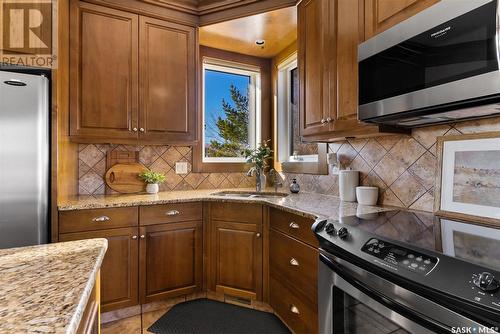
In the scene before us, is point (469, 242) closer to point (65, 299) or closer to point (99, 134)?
point (65, 299)

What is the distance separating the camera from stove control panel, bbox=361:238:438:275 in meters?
0.80

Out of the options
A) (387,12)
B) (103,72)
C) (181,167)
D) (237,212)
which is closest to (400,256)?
(387,12)

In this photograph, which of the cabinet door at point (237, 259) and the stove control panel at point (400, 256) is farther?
the cabinet door at point (237, 259)

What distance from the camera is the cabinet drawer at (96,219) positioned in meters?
1.83

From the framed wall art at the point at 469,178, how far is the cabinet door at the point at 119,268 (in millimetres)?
2000

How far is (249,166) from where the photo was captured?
10.0ft

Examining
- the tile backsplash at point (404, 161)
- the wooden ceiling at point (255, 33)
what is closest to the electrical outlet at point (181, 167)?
the wooden ceiling at point (255, 33)

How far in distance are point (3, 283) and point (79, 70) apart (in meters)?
1.93

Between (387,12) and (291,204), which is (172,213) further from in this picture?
(387,12)

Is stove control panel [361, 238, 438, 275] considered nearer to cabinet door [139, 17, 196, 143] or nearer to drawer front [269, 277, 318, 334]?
drawer front [269, 277, 318, 334]

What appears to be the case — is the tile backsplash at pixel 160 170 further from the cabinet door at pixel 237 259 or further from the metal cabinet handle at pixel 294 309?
the metal cabinet handle at pixel 294 309

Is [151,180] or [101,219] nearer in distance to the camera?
[101,219]

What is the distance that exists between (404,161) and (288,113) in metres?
1.53

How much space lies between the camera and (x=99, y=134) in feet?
7.07
